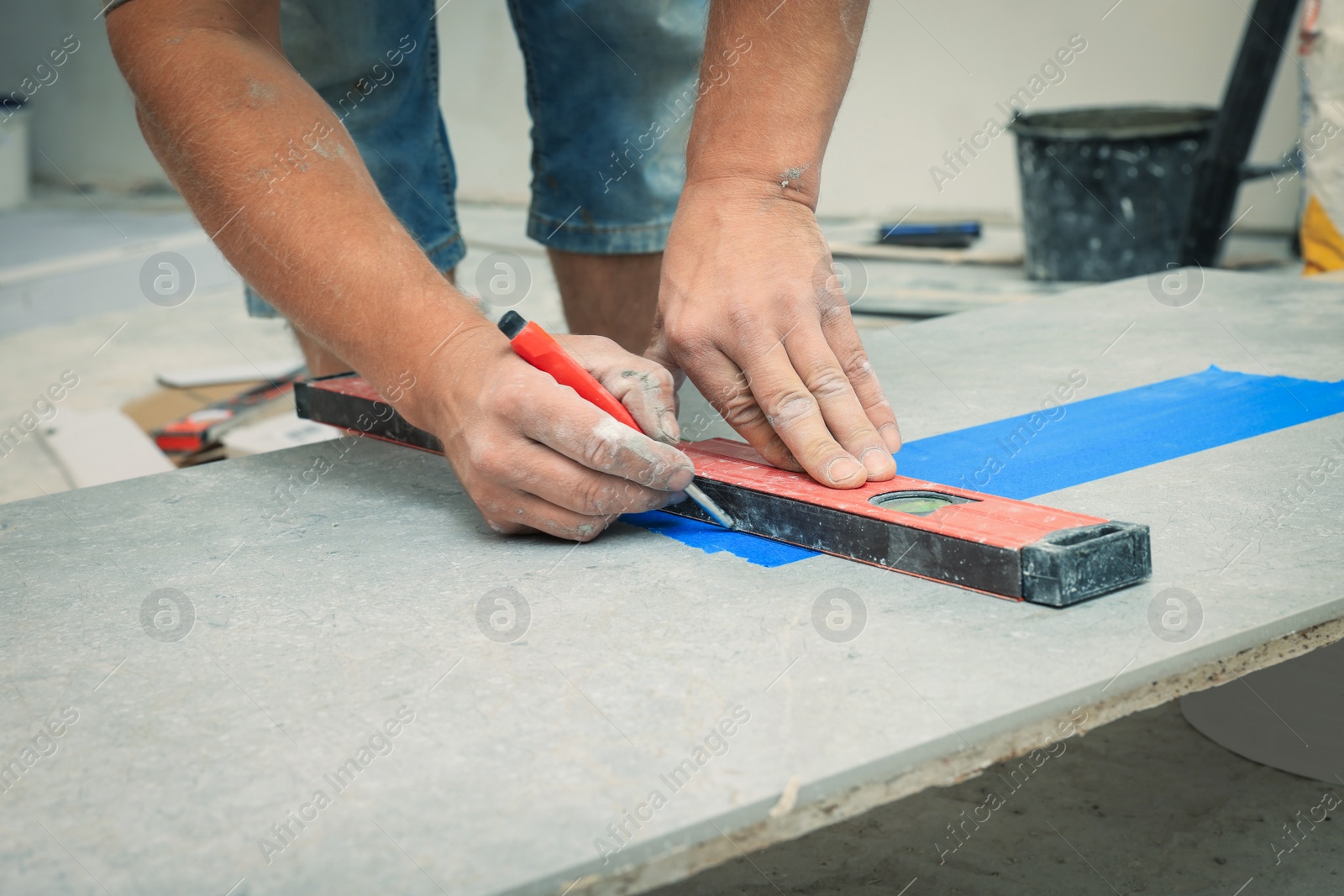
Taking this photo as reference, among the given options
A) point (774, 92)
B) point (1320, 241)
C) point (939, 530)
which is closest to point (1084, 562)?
point (939, 530)

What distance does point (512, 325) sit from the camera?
3.63ft

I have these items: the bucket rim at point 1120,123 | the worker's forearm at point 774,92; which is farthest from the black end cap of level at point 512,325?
the bucket rim at point 1120,123

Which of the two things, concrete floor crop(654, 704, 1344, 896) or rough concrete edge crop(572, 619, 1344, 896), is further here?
concrete floor crop(654, 704, 1344, 896)

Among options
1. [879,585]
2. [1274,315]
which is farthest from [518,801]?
[1274,315]

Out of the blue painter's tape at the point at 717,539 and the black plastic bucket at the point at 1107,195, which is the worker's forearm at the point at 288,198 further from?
the black plastic bucket at the point at 1107,195

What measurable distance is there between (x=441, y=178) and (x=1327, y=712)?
5.09 ft

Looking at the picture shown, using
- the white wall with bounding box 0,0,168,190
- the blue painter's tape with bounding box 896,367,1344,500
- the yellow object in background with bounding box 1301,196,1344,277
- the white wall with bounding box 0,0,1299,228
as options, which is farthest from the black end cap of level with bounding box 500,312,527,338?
the white wall with bounding box 0,0,168,190

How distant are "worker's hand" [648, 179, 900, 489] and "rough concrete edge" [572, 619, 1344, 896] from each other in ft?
1.14

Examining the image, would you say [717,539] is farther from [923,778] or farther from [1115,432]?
[1115,432]

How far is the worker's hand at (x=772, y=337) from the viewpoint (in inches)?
44.7

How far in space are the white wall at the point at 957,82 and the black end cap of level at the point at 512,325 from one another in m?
3.91

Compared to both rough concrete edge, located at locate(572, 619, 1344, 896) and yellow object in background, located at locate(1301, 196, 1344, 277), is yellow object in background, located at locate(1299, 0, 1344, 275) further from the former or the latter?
rough concrete edge, located at locate(572, 619, 1344, 896)

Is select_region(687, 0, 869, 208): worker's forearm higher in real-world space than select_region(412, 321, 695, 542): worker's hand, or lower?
higher

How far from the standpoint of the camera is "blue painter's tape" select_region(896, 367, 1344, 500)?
123cm
